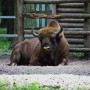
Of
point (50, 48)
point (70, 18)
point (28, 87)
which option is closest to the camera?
point (28, 87)

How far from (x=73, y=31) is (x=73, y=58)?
29.2 inches

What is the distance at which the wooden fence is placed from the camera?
1341 cm

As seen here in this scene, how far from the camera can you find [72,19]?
14.5 metres

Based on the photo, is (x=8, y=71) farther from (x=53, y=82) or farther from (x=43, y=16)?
(x=43, y=16)

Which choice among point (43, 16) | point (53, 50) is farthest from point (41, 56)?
point (43, 16)

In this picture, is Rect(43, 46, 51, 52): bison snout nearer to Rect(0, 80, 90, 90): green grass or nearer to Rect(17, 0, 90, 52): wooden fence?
Rect(17, 0, 90, 52): wooden fence

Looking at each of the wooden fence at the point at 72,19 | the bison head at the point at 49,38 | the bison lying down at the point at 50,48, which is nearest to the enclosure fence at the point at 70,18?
the wooden fence at the point at 72,19

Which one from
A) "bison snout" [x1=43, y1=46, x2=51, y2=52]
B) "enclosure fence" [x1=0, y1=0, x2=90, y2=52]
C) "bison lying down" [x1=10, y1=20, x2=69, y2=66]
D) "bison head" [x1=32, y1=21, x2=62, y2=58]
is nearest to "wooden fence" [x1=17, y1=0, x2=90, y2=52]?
"enclosure fence" [x1=0, y1=0, x2=90, y2=52]

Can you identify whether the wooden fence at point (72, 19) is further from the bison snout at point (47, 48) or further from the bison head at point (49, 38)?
the bison snout at point (47, 48)

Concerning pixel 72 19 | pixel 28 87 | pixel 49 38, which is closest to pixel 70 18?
pixel 72 19

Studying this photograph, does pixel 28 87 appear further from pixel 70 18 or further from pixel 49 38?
pixel 70 18

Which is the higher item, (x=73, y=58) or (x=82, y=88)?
(x=82, y=88)

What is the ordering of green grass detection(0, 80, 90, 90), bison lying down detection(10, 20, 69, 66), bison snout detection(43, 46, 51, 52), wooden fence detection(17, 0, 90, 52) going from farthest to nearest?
wooden fence detection(17, 0, 90, 52) < bison lying down detection(10, 20, 69, 66) < bison snout detection(43, 46, 51, 52) < green grass detection(0, 80, 90, 90)

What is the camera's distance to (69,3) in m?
14.8
